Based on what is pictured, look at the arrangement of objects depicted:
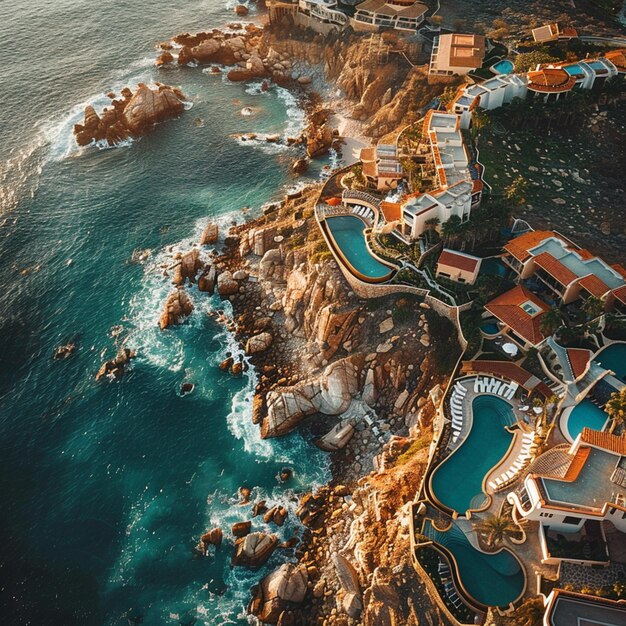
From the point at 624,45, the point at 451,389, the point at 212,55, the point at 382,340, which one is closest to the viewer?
the point at 451,389

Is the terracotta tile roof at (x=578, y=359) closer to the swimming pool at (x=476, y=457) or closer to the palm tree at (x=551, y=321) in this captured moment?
the palm tree at (x=551, y=321)

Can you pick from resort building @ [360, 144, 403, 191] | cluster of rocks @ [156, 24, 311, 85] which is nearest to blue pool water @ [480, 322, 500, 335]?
resort building @ [360, 144, 403, 191]

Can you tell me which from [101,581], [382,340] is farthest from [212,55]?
[101,581]

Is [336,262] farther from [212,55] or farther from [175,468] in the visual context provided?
[212,55]

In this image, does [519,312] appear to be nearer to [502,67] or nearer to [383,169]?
[383,169]

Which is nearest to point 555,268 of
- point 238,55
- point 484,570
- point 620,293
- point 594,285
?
point 594,285

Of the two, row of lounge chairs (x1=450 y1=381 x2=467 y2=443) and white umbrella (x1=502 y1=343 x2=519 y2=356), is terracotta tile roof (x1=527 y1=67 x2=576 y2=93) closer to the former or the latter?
white umbrella (x1=502 y1=343 x2=519 y2=356)

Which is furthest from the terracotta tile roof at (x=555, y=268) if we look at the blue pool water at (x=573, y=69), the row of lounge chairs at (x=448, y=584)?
the blue pool water at (x=573, y=69)
